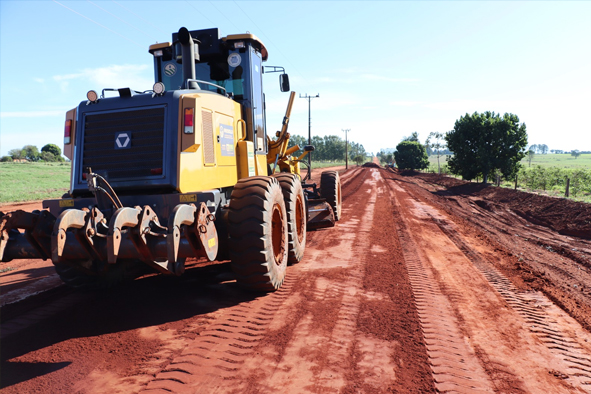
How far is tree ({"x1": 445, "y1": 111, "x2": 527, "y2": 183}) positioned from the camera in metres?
30.4

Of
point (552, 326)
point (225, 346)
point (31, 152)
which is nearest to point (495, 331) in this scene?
point (552, 326)

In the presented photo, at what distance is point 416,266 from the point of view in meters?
7.41

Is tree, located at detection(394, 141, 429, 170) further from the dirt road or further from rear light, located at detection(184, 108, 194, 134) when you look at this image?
rear light, located at detection(184, 108, 194, 134)

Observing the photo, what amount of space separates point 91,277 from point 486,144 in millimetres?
32678

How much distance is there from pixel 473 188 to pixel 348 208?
1715 cm

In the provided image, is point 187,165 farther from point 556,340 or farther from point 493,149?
point 493,149

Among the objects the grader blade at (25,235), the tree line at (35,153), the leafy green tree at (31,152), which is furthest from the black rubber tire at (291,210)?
the leafy green tree at (31,152)

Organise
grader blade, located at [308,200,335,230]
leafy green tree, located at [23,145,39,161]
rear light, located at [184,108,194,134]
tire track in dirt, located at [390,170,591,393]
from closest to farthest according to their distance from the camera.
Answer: tire track in dirt, located at [390,170,591,393], rear light, located at [184,108,194,134], grader blade, located at [308,200,335,230], leafy green tree, located at [23,145,39,161]

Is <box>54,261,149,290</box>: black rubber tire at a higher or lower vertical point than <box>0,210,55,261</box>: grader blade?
lower

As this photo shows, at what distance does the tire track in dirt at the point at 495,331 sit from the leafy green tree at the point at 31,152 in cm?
10297

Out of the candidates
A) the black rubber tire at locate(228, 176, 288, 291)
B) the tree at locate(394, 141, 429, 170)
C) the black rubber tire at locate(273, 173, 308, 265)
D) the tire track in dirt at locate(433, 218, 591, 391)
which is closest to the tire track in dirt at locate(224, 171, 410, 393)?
the black rubber tire at locate(273, 173, 308, 265)

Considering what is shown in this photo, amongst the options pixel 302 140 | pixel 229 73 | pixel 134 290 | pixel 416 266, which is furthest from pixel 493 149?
pixel 302 140

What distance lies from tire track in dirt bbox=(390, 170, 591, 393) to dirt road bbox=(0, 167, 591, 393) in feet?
0.06

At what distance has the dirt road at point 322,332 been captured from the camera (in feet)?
11.7
